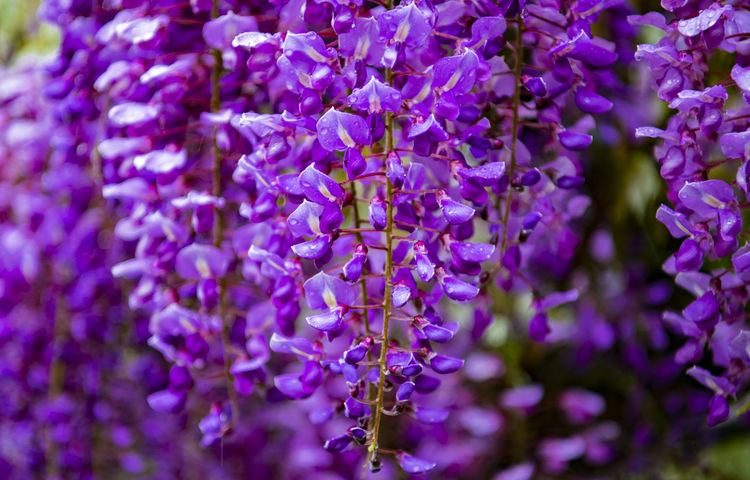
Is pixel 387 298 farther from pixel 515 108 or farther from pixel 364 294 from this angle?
pixel 515 108

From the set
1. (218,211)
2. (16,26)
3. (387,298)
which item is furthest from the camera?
(16,26)

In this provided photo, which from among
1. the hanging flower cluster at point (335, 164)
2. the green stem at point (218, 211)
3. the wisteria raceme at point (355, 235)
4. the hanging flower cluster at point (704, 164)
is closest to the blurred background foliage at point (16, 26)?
the wisteria raceme at point (355, 235)

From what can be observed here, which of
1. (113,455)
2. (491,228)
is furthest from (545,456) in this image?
(113,455)

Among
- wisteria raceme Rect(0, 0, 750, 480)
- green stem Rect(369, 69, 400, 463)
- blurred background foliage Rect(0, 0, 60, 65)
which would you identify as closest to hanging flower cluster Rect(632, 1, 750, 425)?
wisteria raceme Rect(0, 0, 750, 480)

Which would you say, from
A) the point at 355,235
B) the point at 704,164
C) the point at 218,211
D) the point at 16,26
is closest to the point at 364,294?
the point at 355,235

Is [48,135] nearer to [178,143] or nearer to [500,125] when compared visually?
[178,143]

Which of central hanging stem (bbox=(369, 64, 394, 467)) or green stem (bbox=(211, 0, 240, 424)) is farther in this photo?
green stem (bbox=(211, 0, 240, 424))

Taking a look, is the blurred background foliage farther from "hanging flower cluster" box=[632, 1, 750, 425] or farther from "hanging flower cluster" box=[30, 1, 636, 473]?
"hanging flower cluster" box=[632, 1, 750, 425]
